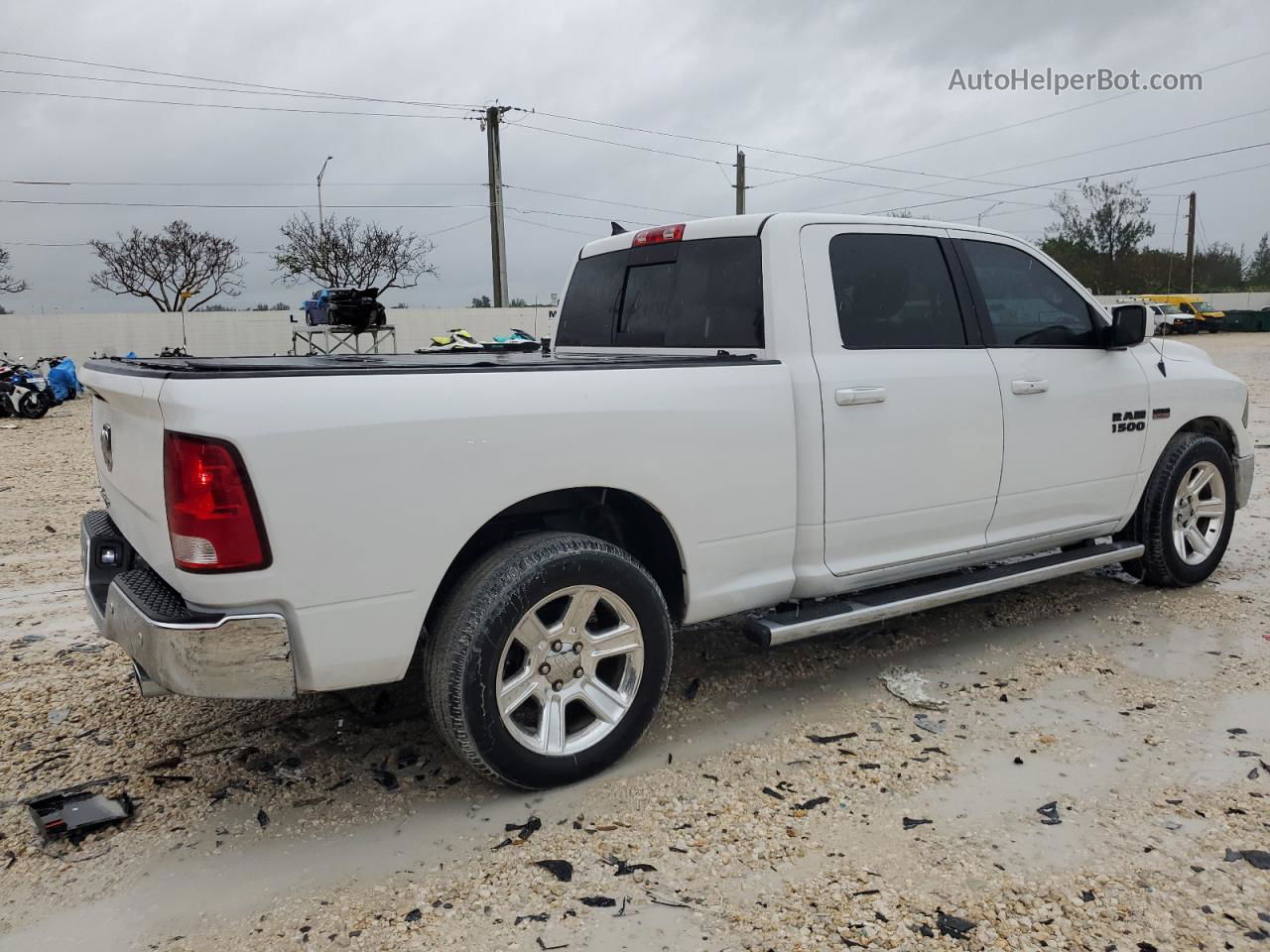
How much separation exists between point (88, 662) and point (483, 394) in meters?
2.79

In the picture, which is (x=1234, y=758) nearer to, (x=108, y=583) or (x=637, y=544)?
(x=637, y=544)

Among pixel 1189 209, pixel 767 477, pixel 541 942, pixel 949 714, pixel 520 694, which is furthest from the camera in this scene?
pixel 1189 209

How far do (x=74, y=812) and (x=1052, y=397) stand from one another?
420cm

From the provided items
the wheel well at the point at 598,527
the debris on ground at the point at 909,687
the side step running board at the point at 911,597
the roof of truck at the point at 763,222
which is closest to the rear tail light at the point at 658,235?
the roof of truck at the point at 763,222

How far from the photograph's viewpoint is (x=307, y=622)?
2.62 m

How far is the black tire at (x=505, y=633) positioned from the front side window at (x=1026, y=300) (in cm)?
224

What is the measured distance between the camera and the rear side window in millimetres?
3783

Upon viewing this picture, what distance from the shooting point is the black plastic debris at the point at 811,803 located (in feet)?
9.95

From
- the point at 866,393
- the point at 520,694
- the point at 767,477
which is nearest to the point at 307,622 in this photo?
the point at 520,694

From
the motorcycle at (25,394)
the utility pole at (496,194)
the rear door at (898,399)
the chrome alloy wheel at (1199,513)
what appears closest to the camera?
the rear door at (898,399)

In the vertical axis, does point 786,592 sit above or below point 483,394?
below

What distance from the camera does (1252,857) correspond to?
272cm

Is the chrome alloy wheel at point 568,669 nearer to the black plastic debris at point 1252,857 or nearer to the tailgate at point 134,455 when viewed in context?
the tailgate at point 134,455

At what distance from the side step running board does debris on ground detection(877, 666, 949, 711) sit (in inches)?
10.7
